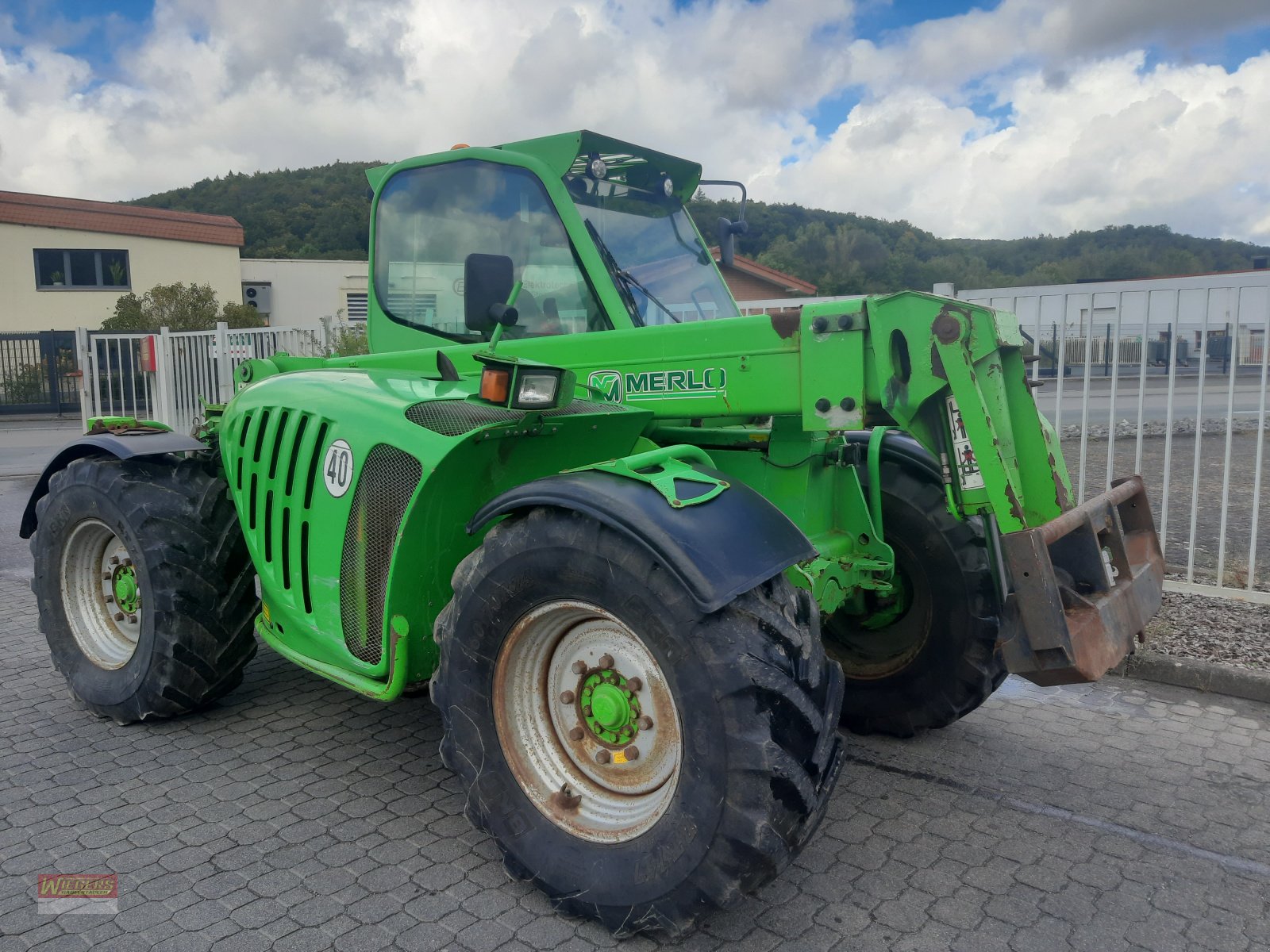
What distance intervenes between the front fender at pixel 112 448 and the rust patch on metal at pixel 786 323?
9.00ft

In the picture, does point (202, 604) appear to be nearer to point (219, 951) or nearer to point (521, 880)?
point (219, 951)

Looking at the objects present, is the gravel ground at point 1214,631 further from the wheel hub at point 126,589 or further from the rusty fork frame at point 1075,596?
the wheel hub at point 126,589

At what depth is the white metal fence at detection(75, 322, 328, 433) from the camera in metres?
13.5

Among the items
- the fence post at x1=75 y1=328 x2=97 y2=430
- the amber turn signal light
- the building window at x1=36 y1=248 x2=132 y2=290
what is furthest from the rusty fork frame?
the building window at x1=36 y1=248 x2=132 y2=290

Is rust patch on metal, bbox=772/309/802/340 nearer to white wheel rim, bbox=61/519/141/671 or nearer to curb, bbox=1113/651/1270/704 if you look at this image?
curb, bbox=1113/651/1270/704

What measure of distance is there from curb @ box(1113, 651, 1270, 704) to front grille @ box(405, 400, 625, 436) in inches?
140

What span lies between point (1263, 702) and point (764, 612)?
369cm

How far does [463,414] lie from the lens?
11.3ft

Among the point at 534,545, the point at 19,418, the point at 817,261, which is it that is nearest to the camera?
the point at 534,545

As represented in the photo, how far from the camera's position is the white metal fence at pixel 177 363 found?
1348 centimetres

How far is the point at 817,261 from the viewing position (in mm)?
15555

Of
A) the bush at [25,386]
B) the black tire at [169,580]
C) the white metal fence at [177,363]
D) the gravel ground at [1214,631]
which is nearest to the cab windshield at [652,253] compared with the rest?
the black tire at [169,580]

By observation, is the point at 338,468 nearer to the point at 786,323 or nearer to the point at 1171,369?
the point at 786,323

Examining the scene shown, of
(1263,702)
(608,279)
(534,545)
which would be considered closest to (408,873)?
(534,545)
